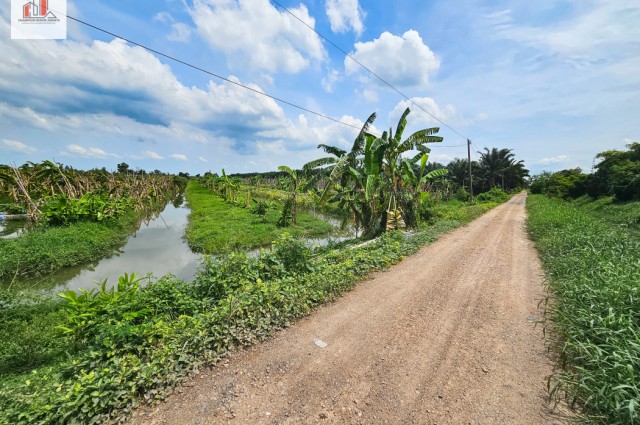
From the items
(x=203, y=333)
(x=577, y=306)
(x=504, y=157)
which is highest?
(x=504, y=157)

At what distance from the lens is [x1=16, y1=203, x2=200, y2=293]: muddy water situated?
8.23 meters

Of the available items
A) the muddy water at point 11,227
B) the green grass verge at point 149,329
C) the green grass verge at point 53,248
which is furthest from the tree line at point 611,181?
the muddy water at point 11,227

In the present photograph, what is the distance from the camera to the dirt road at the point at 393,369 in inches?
105

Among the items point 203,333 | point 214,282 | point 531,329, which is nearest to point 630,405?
point 531,329

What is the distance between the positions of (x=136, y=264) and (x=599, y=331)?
40.4ft

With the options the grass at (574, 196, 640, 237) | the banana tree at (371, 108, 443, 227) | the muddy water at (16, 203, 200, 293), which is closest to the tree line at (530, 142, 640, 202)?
the grass at (574, 196, 640, 237)

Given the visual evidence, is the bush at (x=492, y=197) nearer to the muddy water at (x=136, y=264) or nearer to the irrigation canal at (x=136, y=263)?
the irrigation canal at (x=136, y=263)

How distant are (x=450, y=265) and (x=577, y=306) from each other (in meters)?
3.31

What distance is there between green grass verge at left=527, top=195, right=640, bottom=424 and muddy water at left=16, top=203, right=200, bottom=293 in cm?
898

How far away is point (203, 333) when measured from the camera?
3543 millimetres

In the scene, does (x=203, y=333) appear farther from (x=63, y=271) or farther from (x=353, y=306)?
(x=63, y=271)

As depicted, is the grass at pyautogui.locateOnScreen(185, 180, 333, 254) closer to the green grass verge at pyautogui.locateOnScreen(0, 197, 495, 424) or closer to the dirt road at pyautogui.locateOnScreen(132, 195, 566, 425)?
the green grass verge at pyautogui.locateOnScreen(0, 197, 495, 424)

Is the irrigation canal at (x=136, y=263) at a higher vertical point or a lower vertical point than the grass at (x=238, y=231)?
lower

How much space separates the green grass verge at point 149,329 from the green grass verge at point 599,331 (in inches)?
135
